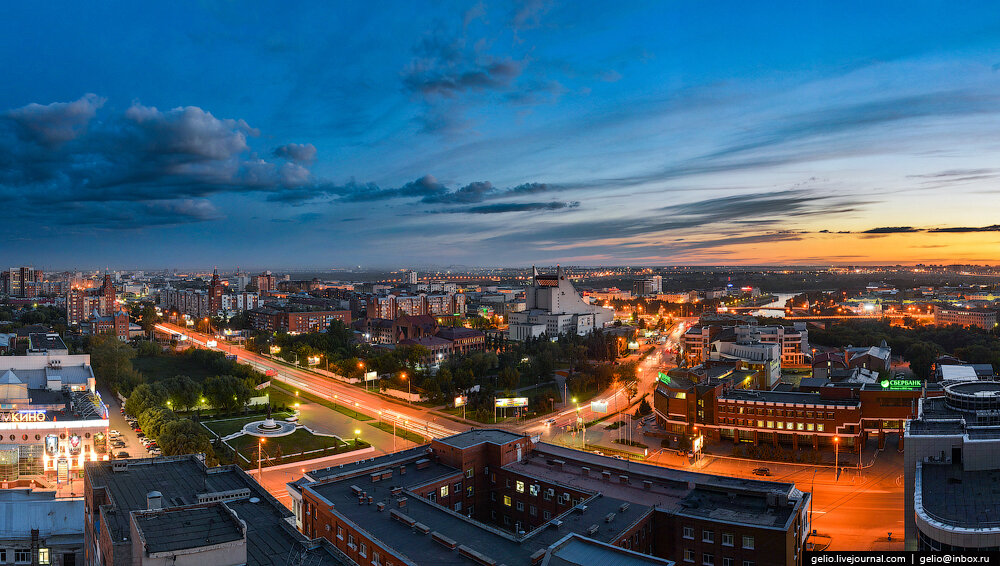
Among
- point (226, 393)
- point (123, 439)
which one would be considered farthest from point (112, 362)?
point (123, 439)

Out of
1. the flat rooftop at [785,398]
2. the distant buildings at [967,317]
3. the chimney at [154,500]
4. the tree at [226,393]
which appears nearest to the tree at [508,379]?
the flat rooftop at [785,398]

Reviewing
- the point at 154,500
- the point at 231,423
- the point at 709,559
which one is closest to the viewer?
the point at 154,500

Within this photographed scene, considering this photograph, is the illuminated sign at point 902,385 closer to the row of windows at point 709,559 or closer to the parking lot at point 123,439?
the row of windows at point 709,559

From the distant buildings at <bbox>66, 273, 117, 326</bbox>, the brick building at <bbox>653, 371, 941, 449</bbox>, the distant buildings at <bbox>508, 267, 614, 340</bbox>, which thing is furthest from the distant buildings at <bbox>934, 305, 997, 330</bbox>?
the distant buildings at <bbox>66, 273, 117, 326</bbox>

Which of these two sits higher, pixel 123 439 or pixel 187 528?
pixel 187 528

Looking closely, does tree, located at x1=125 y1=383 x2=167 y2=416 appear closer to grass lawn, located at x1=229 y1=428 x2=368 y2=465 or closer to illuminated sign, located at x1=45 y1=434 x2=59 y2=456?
illuminated sign, located at x1=45 y1=434 x2=59 y2=456

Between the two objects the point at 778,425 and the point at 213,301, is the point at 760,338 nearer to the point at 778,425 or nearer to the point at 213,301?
the point at 778,425
